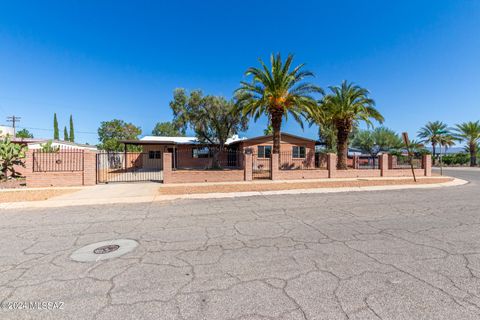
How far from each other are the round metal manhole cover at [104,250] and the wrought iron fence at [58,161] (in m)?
11.1

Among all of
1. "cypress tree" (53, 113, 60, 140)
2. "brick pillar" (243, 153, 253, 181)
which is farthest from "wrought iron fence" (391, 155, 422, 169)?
"cypress tree" (53, 113, 60, 140)

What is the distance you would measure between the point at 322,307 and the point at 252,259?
4.84 feet

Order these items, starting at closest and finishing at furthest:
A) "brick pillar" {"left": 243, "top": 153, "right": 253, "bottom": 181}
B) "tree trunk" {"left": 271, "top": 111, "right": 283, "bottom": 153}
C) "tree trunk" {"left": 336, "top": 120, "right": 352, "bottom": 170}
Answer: "brick pillar" {"left": 243, "top": 153, "right": 253, "bottom": 181}
"tree trunk" {"left": 271, "top": 111, "right": 283, "bottom": 153}
"tree trunk" {"left": 336, "top": 120, "right": 352, "bottom": 170}

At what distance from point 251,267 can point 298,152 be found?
2421cm

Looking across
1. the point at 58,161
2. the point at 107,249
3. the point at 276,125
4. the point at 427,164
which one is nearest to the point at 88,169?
the point at 58,161

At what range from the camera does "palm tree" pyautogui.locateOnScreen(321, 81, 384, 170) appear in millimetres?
20156

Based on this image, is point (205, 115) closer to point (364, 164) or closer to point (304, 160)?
point (304, 160)

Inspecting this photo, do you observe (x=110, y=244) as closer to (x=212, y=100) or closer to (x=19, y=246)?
(x=19, y=246)

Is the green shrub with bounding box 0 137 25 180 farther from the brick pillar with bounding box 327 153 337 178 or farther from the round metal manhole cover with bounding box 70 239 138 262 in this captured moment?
the brick pillar with bounding box 327 153 337 178

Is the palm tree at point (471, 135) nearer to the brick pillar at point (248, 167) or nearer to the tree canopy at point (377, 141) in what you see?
the tree canopy at point (377, 141)

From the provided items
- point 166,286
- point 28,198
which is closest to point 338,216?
point 166,286

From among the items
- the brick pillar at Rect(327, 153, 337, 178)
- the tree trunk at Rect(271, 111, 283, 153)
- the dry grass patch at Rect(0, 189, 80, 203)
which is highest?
the tree trunk at Rect(271, 111, 283, 153)

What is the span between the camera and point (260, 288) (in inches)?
120

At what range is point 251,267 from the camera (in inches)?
144
